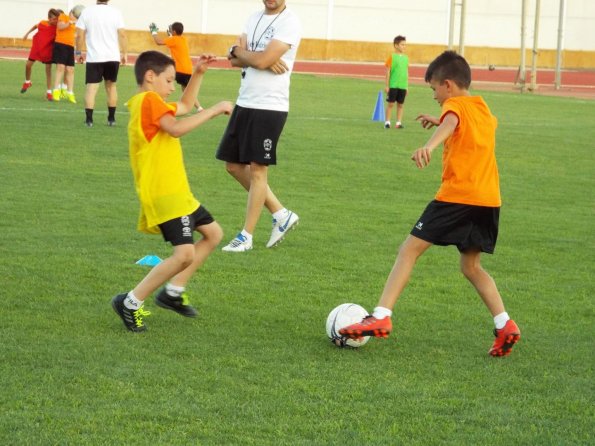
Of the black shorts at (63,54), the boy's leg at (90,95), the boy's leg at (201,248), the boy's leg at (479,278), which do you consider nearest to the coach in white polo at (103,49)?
the boy's leg at (90,95)

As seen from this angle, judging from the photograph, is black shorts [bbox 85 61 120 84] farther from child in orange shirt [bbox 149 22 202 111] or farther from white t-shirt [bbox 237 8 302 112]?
white t-shirt [bbox 237 8 302 112]

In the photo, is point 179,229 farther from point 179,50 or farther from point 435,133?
point 179,50

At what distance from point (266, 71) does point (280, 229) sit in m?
1.20

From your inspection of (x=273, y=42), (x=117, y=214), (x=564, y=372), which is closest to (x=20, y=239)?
(x=117, y=214)

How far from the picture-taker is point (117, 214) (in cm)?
991

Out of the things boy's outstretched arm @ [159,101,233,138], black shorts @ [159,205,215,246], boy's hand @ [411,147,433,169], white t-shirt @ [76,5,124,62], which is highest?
white t-shirt @ [76,5,124,62]

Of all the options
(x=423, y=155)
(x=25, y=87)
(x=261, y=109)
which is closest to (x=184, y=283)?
(x=423, y=155)

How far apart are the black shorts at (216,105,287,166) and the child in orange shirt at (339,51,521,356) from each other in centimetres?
290

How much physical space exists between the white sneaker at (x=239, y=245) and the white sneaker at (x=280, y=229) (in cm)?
24

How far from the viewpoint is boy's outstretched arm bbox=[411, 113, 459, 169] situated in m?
5.54

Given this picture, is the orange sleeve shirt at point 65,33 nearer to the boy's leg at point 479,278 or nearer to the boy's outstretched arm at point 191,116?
the boy's outstretched arm at point 191,116

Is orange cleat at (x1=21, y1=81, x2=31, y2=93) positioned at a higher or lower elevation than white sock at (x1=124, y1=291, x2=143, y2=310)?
higher

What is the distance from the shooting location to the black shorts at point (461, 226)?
5953 mm

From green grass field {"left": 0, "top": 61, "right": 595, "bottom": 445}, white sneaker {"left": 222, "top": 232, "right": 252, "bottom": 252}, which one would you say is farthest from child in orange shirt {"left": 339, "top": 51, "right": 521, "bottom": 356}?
white sneaker {"left": 222, "top": 232, "right": 252, "bottom": 252}
